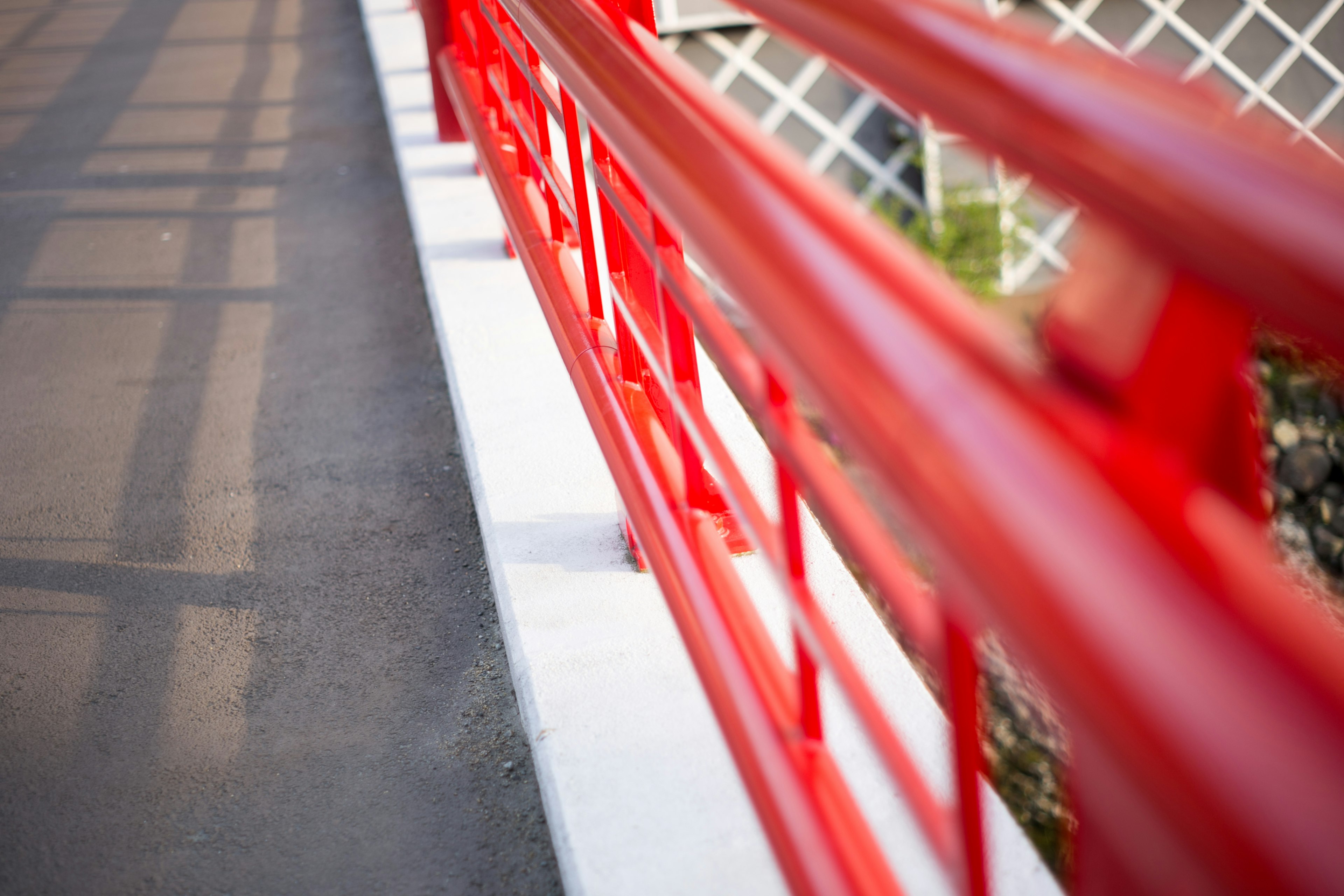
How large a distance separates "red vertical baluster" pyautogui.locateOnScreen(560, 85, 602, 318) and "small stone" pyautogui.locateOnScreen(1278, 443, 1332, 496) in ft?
14.4

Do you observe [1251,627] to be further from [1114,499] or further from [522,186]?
[522,186]

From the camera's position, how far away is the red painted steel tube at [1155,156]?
0.88 ft

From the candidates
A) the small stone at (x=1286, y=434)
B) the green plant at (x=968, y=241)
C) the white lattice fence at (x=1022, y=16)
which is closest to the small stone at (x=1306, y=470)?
the small stone at (x=1286, y=434)

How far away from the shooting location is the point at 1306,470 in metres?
4.74

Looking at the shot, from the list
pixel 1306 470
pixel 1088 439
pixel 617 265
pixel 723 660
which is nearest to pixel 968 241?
pixel 1306 470

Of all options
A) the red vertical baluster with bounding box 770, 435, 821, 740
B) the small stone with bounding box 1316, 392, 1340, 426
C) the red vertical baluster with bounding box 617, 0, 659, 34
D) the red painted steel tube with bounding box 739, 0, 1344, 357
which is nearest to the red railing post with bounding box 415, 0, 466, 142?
the red vertical baluster with bounding box 617, 0, 659, 34

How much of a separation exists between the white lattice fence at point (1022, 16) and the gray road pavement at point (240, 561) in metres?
5.01

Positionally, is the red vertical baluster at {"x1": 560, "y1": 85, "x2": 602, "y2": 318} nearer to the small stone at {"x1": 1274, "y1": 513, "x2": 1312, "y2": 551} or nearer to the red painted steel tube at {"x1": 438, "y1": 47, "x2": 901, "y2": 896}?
the red painted steel tube at {"x1": 438, "y1": 47, "x2": 901, "y2": 896}

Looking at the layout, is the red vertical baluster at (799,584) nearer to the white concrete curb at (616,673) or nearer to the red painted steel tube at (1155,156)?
the white concrete curb at (616,673)

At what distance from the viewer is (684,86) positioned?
0.81 meters

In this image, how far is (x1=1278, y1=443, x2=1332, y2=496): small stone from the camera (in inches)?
186

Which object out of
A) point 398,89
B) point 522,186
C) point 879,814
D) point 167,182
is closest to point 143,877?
point 879,814

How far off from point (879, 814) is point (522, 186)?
4.24 ft

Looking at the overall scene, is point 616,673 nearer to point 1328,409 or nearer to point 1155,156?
point 1155,156
